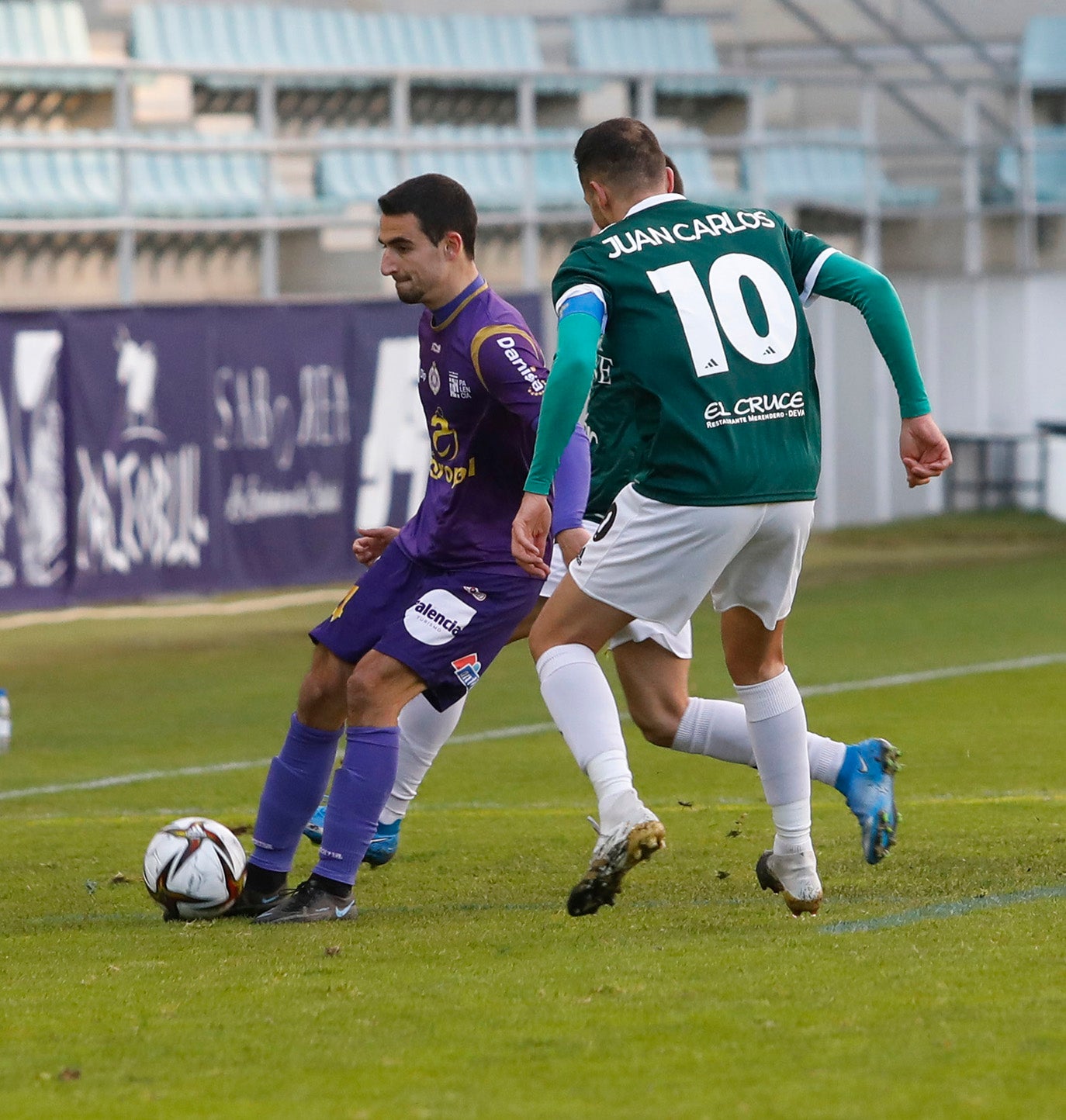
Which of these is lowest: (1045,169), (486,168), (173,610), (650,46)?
(173,610)

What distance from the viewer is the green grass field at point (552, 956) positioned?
310cm

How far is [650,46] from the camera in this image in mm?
21312

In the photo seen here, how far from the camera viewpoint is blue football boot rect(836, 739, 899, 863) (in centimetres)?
463

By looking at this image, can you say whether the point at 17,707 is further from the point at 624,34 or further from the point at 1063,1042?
the point at 624,34

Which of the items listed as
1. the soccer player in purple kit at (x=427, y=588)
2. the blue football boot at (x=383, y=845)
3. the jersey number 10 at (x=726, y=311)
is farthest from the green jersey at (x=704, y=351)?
the blue football boot at (x=383, y=845)

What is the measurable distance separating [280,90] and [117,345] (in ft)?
21.7

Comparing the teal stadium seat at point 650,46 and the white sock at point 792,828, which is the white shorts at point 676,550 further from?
the teal stadium seat at point 650,46

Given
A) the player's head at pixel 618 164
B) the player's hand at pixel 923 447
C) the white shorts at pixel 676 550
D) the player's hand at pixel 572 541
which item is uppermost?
the player's head at pixel 618 164

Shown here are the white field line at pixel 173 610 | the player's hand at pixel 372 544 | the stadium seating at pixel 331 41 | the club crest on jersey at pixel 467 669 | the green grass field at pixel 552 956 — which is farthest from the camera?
the stadium seating at pixel 331 41

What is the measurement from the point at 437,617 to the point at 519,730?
3.69m

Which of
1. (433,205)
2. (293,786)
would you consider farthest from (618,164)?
(293,786)

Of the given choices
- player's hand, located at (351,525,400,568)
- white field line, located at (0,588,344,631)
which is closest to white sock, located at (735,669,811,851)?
player's hand, located at (351,525,400,568)

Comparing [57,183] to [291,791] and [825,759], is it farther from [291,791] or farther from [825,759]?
[825,759]

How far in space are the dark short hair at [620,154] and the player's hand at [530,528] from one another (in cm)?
75
